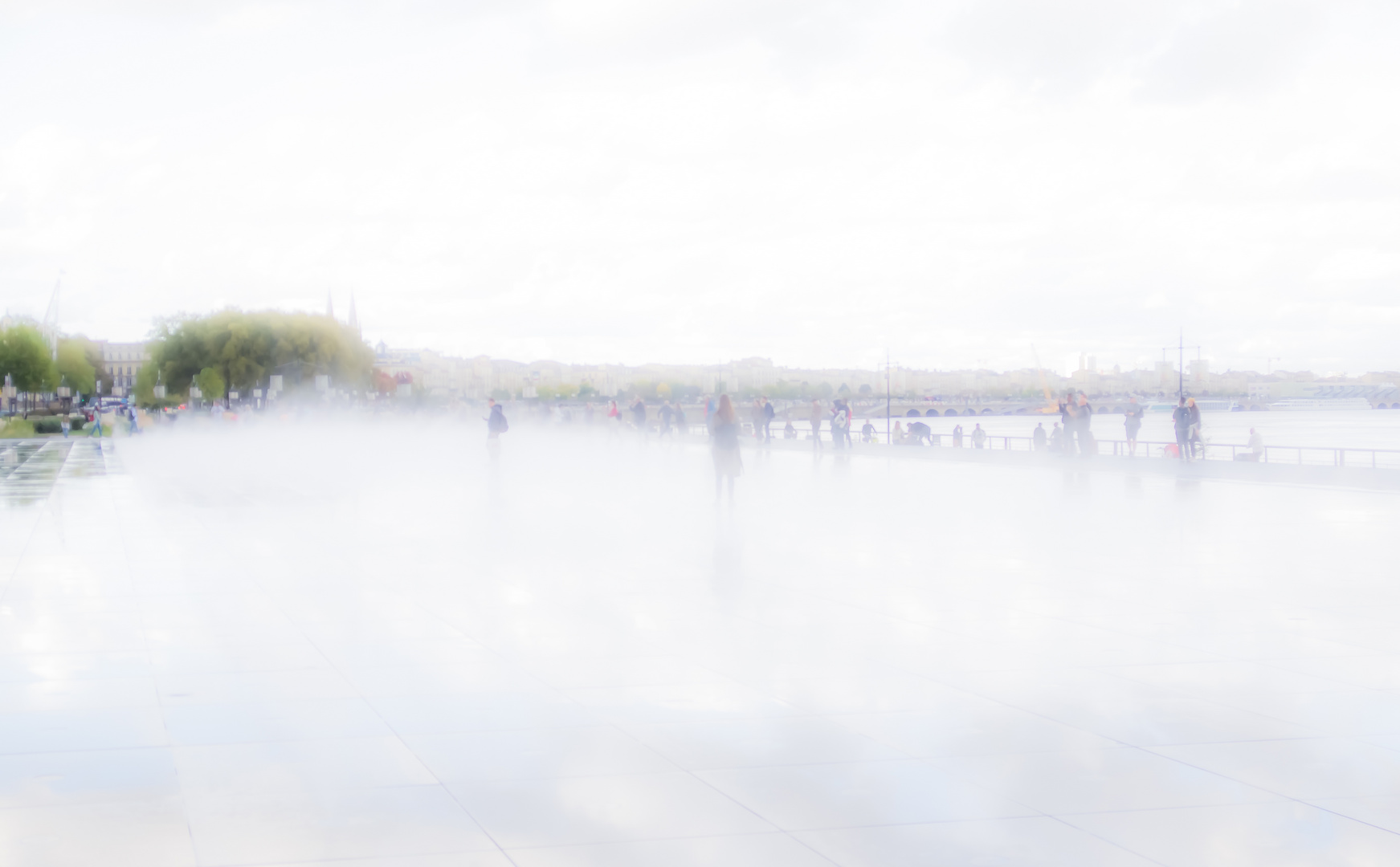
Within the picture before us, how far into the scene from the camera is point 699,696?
6.17 meters

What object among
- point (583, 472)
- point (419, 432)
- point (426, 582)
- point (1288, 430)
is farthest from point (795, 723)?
point (1288, 430)

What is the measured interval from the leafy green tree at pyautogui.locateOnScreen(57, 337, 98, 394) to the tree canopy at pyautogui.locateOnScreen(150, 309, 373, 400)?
24.1 m

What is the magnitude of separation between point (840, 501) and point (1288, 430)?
143141 mm

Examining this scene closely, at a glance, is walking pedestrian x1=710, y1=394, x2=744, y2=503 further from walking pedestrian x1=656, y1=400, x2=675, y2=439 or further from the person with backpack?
walking pedestrian x1=656, y1=400, x2=675, y2=439

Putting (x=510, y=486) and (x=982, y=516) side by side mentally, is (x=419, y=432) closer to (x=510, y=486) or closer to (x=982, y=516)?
(x=510, y=486)

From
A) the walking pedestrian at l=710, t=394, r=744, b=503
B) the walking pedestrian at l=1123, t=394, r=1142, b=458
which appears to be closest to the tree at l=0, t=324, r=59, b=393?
the walking pedestrian at l=1123, t=394, r=1142, b=458

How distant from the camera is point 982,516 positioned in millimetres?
16047

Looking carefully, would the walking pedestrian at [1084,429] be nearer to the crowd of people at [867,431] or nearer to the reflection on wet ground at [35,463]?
the crowd of people at [867,431]

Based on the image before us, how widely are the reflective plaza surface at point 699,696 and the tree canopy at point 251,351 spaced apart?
61.3 metres

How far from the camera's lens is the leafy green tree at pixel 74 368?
97812mm

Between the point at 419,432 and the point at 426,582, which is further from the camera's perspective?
the point at 419,432

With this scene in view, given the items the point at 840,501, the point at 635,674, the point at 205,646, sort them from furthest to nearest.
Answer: the point at 840,501 < the point at 205,646 < the point at 635,674

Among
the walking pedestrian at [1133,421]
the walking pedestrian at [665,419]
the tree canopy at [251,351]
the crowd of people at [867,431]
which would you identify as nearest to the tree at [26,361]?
the tree canopy at [251,351]

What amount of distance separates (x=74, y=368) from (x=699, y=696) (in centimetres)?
10490
